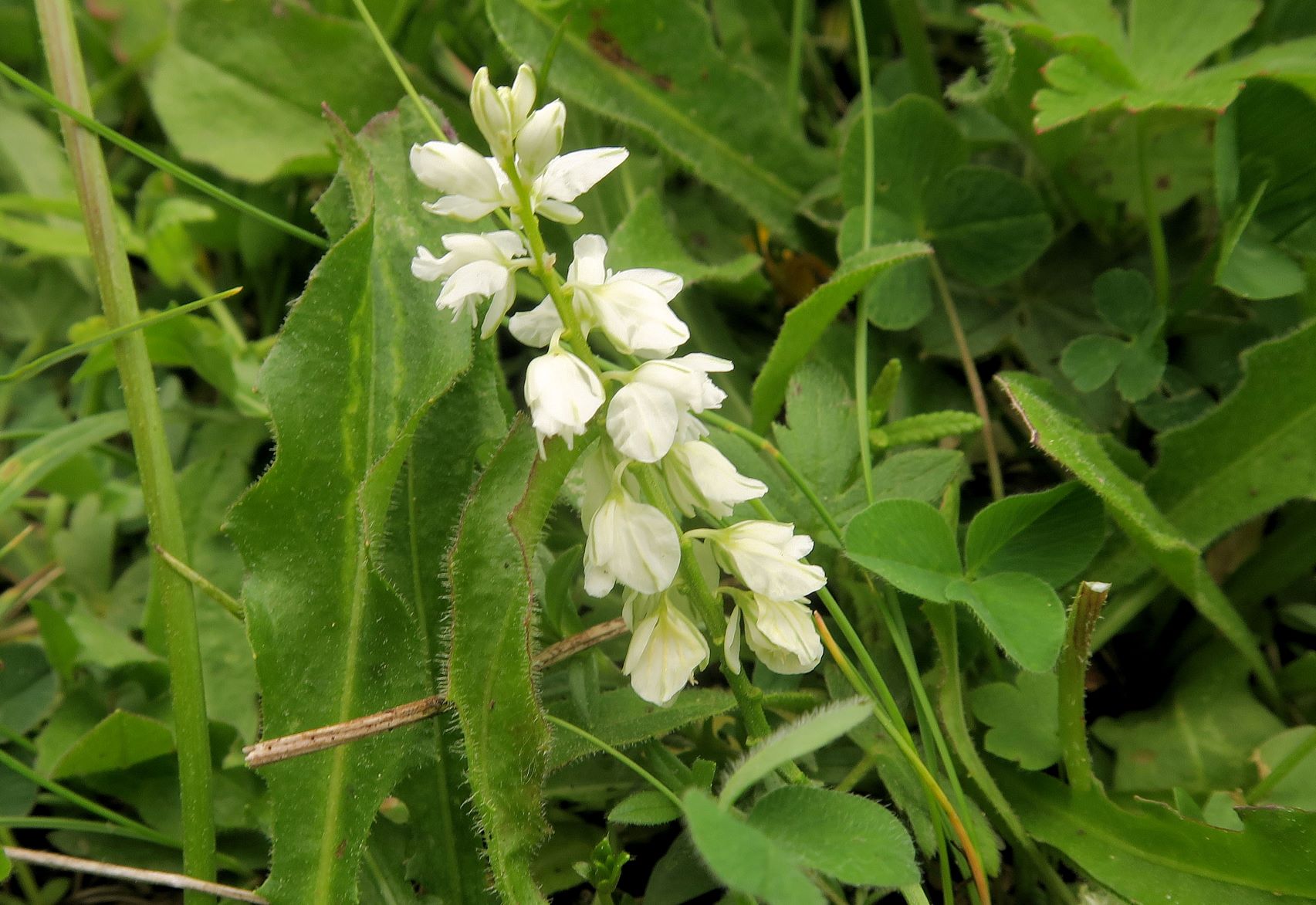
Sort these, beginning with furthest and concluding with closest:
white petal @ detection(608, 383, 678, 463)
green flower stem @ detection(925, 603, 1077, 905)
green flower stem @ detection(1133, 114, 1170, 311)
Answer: green flower stem @ detection(1133, 114, 1170, 311), green flower stem @ detection(925, 603, 1077, 905), white petal @ detection(608, 383, 678, 463)

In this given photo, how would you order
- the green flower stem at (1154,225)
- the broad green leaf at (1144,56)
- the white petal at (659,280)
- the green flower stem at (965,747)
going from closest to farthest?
1. the white petal at (659,280)
2. the green flower stem at (965,747)
3. the broad green leaf at (1144,56)
4. the green flower stem at (1154,225)

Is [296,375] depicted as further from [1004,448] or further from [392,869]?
[1004,448]

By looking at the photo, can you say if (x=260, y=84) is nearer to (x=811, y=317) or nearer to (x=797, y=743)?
(x=811, y=317)

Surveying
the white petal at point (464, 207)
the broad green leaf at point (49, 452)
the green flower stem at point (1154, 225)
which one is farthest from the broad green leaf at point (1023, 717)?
the broad green leaf at point (49, 452)

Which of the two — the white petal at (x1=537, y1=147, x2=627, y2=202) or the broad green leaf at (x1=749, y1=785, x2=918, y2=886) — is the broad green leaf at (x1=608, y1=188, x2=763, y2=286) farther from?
the broad green leaf at (x1=749, y1=785, x2=918, y2=886)

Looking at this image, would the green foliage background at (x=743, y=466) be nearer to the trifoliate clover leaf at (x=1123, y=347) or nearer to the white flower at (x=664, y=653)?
the trifoliate clover leaf at (x=1123, y=347)

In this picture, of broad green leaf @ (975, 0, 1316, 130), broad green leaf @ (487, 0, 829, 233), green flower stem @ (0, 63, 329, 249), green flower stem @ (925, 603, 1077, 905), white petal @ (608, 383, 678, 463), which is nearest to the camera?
white petal @ (608, 383, 678, 463)

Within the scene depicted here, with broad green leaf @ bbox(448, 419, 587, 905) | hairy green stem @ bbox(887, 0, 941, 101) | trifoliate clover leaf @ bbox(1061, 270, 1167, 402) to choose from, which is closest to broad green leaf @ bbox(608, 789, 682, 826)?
broad green leaf @ bbox(448, 419, 587, 905)
